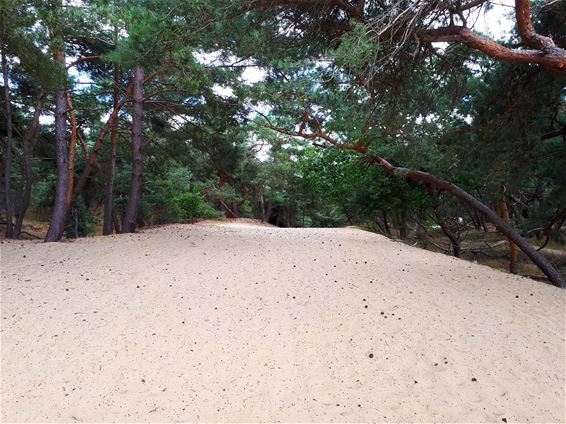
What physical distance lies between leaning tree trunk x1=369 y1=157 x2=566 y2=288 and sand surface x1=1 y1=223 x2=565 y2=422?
5.57ft

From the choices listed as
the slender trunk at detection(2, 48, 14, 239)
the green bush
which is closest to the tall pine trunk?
the slender trunk at detection(2, 48, 14, 239)

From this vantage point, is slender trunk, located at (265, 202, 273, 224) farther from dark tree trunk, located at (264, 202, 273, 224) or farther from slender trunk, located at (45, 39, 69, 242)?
slender trunk, located at (45, 39, 69, 242)

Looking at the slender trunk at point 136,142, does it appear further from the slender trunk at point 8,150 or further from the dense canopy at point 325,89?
the slender trunk at point 8,150

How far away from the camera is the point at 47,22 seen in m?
5.36

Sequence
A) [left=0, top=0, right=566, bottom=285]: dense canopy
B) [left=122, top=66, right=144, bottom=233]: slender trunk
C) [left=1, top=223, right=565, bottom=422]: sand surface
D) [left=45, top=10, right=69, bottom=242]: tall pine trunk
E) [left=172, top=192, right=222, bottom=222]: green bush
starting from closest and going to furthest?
[left=1, top=223, right=565, bottom=422]: sand surface, [left=0, top=0, right=566, bottom=285]: dense canopy, [left=45, top=10, right=69, bottom=242]: tall pine trunk, [left=122, top=66, right=144, bottom=233]: slender trunk, [left=172, top=192, right=222, bottom=222]: green bush

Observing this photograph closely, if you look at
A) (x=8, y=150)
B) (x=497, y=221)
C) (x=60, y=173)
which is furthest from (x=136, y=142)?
(x=497, y=221)

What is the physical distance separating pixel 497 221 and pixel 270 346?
673cm

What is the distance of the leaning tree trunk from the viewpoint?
6.39m

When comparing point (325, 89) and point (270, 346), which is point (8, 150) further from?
point (270, 346)

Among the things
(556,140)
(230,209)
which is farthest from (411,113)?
(230,209)

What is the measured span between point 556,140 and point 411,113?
350 centimetres

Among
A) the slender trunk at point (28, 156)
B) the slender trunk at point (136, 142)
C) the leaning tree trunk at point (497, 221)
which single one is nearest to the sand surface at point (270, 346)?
the leaning tree trunk at point (497, 221)

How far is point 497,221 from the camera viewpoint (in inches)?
299

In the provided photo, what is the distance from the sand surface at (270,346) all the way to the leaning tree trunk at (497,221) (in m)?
1.70
